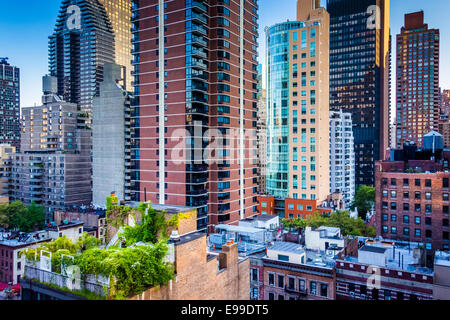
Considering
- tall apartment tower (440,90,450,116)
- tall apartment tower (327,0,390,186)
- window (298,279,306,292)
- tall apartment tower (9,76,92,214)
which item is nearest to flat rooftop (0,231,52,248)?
tall apartment tower (9,76,92,214)

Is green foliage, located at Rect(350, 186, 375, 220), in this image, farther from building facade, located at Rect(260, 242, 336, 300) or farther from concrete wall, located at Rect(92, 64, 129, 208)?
concrete wall, located at Rect(92, 64, 129, 208)

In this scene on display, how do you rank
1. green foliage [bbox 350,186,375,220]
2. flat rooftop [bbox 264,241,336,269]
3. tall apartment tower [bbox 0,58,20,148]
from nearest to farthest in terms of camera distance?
flat rooftop [bbox 264,241,336,269]
green foliage [bbox 350,186,375,220]
tall apartment tower [bbox 0,58,20,148]

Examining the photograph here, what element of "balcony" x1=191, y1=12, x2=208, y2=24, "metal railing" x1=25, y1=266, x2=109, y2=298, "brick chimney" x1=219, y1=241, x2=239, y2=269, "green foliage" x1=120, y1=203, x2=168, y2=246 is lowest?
"brick chimney" x1=219, y1=241, x2=239, y2=269

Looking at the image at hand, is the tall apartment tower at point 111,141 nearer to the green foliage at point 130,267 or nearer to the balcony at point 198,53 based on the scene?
the balcony at point 198,53

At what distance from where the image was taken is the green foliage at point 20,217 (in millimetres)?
64012

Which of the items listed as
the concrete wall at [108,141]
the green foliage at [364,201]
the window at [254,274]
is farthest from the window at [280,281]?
the concrete wall at [108,141]

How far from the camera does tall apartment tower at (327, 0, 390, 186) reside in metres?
121

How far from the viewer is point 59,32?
490 feet

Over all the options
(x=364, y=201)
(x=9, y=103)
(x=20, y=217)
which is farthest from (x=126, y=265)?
(x=9, y=103)

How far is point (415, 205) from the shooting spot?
44.4 m

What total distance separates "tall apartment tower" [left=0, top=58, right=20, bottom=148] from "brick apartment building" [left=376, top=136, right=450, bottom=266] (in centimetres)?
9335

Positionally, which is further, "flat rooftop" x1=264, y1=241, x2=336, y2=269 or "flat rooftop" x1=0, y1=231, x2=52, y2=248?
"flat rooftop" x1=0, y1=231, x2=52, y2=248
